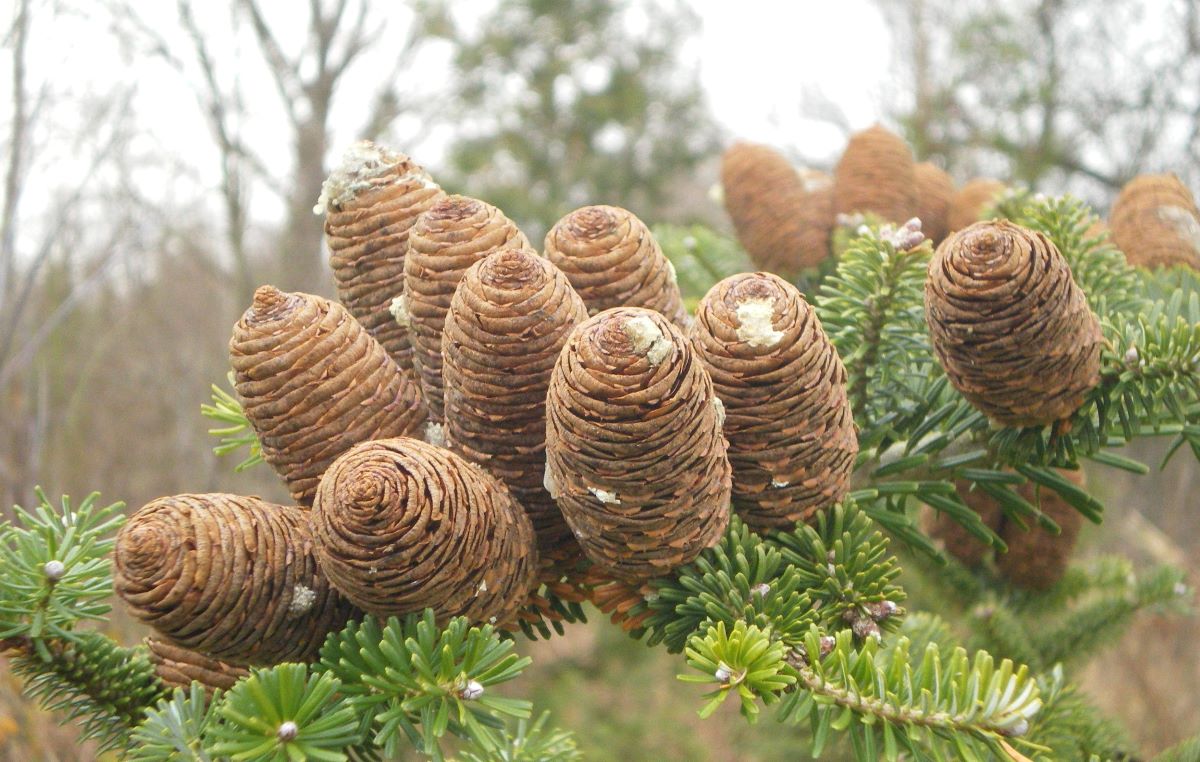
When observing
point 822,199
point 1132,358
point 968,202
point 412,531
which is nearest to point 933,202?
point 968,202

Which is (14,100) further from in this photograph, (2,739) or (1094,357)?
(1094,357)

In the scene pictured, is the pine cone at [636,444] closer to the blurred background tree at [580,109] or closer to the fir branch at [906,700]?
the fir branch at [906,700]

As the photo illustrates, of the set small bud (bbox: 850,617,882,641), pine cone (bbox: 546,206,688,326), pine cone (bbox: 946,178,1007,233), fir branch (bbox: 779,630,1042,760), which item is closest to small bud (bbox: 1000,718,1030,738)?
fir branch (bbox: 779,630,1042,760)

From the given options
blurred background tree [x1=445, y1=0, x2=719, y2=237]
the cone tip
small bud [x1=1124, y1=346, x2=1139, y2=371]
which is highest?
the cone tip

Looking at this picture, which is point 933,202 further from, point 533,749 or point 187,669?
point 187,669

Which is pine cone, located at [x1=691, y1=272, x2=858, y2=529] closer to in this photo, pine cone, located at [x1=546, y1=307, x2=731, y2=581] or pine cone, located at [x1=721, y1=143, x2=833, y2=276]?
pine cone, located at [x1=546, y1=307, x2=731, y2=581]

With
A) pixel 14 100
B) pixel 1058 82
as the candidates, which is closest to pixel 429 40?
pixel 1058 82
